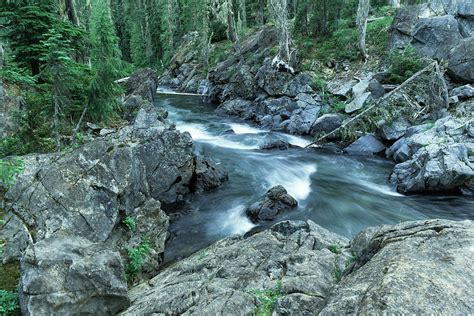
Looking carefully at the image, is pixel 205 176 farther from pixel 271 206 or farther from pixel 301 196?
pixel 301 196

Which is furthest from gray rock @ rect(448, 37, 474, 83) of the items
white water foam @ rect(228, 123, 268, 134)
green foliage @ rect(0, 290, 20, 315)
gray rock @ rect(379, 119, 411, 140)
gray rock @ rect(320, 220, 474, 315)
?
green foliage @ rect(0, 290, 20, 315)

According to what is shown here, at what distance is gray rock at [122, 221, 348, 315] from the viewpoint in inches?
192

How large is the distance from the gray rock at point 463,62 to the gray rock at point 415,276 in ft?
51.8

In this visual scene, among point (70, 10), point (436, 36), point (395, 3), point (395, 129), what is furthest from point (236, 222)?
point (395, 3)

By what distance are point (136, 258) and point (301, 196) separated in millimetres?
7374

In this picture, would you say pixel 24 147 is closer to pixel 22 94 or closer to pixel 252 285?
pixel 22 94

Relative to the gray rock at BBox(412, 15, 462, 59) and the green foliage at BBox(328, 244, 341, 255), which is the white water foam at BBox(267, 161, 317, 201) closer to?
the green foliage at BBox(328, 244, 341, 255)

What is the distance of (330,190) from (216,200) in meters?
4.77

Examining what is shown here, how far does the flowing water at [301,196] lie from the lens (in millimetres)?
11375

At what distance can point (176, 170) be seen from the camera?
12.8 m

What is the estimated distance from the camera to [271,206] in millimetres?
11766

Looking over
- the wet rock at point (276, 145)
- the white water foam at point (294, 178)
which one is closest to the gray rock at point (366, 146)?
the white water foam at point (294, 178)

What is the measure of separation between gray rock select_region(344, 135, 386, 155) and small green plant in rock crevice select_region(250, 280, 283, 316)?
13661 mm

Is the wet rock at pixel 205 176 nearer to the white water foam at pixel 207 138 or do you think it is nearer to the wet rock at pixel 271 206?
the wet rock at pixel 271 206
